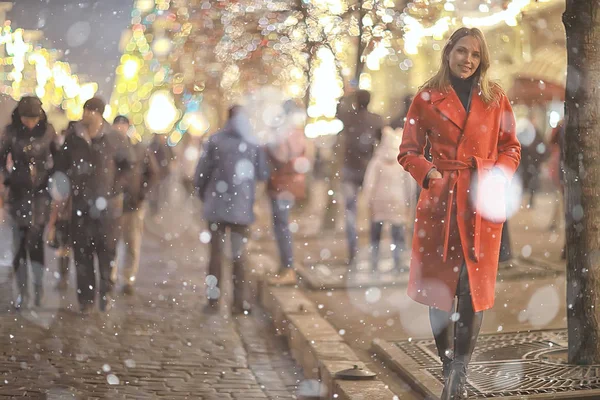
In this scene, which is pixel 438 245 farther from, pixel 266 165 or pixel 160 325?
Result: pixel 266 165

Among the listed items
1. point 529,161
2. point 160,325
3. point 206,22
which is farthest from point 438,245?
point 206,22

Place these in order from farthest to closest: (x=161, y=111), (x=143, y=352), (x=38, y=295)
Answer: (x=161, y=111)
(x=38, y=295)
(x=143, y=352)

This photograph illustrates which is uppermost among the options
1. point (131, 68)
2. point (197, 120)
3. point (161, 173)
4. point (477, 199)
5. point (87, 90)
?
point (131, 68)

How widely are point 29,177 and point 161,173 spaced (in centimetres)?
1174

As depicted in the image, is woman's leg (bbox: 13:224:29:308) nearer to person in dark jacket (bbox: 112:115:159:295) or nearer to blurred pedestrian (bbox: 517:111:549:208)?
person in dark jacket (bbox: 112:115:159:295)

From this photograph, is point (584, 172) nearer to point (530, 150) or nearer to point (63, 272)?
point (63, 272)

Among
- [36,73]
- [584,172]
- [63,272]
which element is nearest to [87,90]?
[36,73]

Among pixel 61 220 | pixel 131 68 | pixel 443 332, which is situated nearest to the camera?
pixel 443 332

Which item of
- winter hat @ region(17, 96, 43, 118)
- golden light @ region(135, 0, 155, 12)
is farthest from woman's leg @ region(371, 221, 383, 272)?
golden light @ region(135, 0, 155, 12)

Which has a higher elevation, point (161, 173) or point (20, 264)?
point (161, 173)

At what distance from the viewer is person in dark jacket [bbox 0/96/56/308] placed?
9188 millimetres

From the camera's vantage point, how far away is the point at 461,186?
5.30 metres

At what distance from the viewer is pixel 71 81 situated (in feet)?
210

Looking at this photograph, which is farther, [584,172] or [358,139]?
[358,139]
